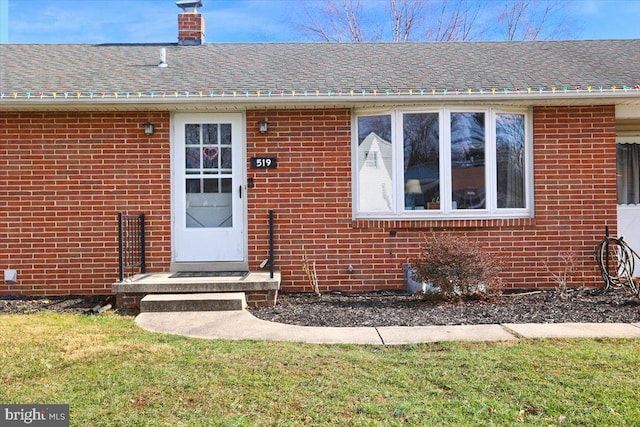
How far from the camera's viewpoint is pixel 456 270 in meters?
6.66

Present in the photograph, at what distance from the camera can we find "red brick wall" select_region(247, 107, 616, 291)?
779 cm

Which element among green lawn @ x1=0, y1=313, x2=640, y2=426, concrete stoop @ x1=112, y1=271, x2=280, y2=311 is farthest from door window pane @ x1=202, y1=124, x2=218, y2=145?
green lawn @ x1=0, y1=313, x2=640, y2=426

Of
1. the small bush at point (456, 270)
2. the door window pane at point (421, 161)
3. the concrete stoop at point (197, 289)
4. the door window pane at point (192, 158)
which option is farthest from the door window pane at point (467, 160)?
the door window pane at point (192, 158)

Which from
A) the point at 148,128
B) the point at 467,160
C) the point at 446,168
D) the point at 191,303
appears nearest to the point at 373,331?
the point at 191,303

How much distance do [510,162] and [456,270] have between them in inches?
87.1

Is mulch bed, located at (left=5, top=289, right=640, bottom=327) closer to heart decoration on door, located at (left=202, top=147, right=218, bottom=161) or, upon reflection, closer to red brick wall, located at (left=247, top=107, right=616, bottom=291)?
red brick wall, located at (left=247, top=107, right=616, bottom=291)

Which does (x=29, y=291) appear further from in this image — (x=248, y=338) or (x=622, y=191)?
(x=622, y=191)

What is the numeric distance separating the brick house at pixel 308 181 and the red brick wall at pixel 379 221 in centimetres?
2

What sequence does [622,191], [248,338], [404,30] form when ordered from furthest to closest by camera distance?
[404,30] < [622,191] < [248,338]

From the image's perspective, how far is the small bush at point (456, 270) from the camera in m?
6.64

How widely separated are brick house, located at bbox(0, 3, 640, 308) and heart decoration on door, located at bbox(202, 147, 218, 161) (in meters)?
0.02

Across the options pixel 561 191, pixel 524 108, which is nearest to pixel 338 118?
pixel 524 108

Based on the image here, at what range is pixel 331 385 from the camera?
153 inches

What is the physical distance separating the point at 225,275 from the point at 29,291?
281cm
